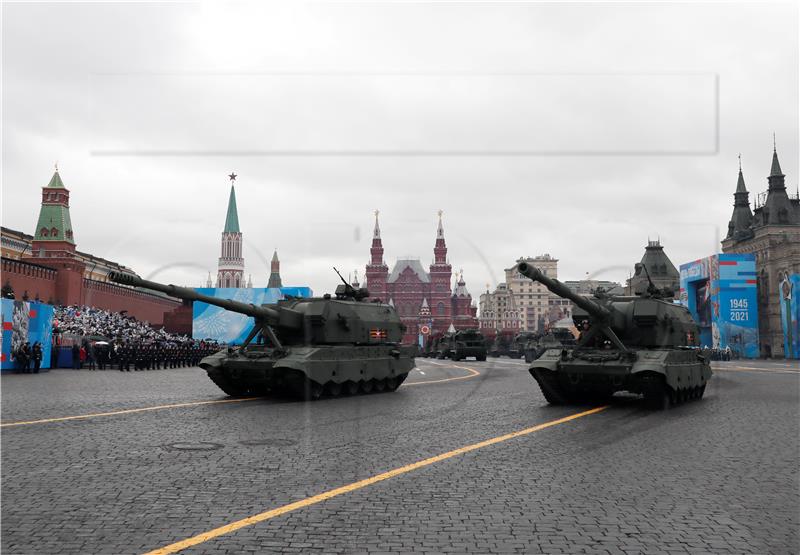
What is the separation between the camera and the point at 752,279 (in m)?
71.0

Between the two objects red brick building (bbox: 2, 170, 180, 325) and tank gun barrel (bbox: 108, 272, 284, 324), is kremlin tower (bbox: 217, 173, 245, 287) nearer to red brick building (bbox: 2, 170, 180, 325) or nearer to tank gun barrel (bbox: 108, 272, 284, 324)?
red brick building (bbox: 2, 170, 180, 325)

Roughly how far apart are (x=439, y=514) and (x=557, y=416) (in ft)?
25.2

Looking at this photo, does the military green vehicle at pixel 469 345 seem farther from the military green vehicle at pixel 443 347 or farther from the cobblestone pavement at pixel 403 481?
the cobblestone pavement at pixel 403 481

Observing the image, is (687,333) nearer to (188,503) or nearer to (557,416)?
(557,416)

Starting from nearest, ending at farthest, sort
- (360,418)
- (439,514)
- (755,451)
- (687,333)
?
(439,514) → (755,451) → (360,418) → (687,333)

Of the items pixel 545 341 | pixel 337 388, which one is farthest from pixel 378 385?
pixel 545 341

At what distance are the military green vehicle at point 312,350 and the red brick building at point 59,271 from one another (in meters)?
42.5

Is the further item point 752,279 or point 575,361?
point 752,279

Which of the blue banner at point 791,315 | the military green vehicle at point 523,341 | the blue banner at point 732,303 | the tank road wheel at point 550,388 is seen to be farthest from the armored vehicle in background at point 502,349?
the tank road wheel at point 550,388

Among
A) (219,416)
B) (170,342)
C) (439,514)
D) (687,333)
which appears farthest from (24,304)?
(439,514)

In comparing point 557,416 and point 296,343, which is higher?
point 296,343

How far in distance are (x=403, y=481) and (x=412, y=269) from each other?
376ft

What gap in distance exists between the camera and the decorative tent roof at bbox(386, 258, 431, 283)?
122 meters

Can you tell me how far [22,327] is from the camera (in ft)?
→ 92.4
